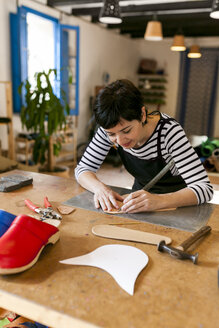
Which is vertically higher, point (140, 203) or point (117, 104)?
point (117, 104)

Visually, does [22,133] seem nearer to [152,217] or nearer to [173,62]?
[152,217]

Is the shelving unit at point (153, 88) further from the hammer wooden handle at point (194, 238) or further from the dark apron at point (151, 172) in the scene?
the hammer wooden handle at point (194, 238)

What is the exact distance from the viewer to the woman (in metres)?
1.22

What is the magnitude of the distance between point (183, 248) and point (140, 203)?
0.32 metres

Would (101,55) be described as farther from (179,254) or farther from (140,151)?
(179,254)

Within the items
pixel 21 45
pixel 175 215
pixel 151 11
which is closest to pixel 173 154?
pixel 175 215

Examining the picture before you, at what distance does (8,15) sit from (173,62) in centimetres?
470

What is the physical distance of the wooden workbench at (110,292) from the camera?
A: 63 centimetres

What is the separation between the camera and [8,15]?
411 cm

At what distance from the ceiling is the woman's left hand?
13.9ft

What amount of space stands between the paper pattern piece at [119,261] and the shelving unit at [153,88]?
23.5ft

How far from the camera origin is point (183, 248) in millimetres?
893

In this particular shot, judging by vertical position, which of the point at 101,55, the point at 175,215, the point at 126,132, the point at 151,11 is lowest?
the point at 175,215

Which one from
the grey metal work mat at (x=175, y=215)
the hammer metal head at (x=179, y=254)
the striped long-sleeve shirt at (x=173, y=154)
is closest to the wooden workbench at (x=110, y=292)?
the hammer metal head at (x=179, y=254)
